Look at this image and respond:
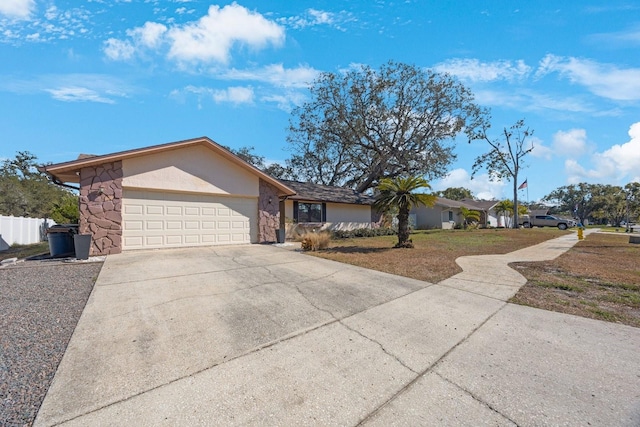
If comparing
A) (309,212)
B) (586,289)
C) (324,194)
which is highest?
(324,194)

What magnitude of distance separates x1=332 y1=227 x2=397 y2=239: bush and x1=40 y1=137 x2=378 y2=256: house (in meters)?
5.91

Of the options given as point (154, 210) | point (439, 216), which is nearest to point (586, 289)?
point (154, 210)

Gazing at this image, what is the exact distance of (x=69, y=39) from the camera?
26.2ft

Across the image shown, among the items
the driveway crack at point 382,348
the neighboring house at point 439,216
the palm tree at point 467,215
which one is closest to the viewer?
the driveway crack at point 382,348

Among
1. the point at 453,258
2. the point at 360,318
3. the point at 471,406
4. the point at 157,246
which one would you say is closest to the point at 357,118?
the point at 453,258

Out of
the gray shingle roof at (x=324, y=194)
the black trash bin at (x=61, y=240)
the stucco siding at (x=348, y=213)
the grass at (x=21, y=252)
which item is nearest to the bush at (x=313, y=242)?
the gray shingle roof at (x=324, y=194)

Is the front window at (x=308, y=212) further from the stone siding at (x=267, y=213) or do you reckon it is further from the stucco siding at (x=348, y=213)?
the stone siding at (x=267, y=213)

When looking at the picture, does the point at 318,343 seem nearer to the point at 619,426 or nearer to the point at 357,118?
the point at 619,426

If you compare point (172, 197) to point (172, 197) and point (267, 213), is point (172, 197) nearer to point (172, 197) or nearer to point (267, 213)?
point (172, 197)

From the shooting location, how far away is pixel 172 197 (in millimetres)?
10680

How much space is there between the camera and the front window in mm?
16855

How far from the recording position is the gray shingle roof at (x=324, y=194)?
17325mm

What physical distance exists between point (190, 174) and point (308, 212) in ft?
26.5

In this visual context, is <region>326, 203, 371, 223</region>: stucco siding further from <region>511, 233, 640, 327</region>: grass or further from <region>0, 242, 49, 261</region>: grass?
<region>0, 242, 49, 261</region>: grass
